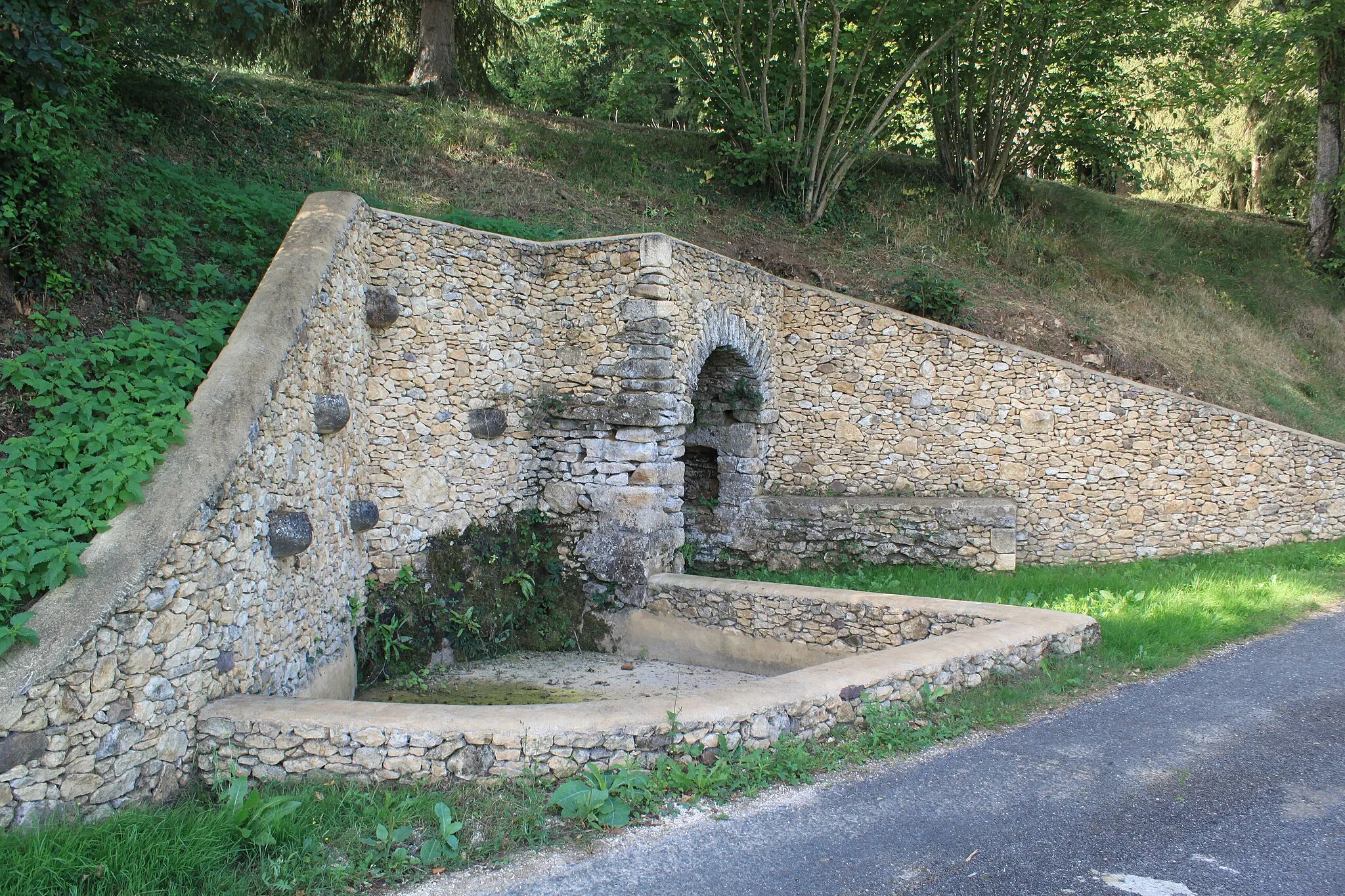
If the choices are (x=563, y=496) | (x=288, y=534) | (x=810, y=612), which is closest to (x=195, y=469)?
(x=288, y=534)

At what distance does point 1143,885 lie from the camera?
11.3 feet

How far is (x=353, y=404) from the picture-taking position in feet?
22.1

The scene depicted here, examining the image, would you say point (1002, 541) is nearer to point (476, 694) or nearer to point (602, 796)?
point (476, 694)

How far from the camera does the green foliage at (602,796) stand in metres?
3.99

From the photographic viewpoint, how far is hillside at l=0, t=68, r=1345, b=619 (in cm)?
461

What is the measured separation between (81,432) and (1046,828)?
5.19 meters

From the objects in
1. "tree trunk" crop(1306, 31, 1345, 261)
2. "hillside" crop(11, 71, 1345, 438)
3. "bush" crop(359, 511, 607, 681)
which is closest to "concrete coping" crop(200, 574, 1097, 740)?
"bush" crop(359, 511, 607, 681)

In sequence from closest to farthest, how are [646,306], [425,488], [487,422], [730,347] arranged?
[425,488]
[487,422]
[646,306]
[730,347]

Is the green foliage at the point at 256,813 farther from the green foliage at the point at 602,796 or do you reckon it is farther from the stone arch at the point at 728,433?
the stone arch at the point at 728,433

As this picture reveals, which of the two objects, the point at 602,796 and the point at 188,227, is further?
the point at 188,227

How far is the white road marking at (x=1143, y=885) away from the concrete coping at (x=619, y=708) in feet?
5.57

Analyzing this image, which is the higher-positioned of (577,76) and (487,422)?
(577,76)

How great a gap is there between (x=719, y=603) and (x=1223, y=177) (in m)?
18.9

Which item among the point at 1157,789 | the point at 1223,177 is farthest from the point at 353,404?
the point at 1223,177
